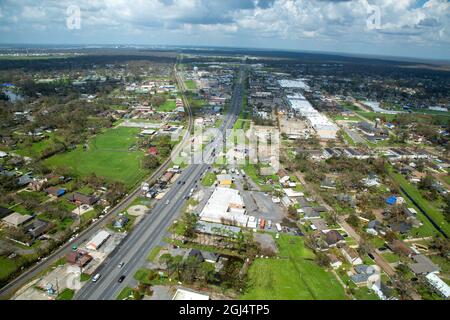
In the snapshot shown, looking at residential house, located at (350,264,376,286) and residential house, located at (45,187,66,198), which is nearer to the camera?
residential house, located at (350,264,376,286)

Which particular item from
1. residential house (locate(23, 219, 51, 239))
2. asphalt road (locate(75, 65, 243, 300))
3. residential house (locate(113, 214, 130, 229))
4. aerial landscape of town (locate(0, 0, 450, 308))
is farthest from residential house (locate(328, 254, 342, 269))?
residential house (locate(23, 219, 51, 239))

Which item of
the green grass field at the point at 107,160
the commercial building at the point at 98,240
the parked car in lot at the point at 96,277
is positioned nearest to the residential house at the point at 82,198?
the green grass field at the point at 107,160

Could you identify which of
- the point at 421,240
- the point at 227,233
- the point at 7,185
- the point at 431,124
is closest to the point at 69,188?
the point at 7,185

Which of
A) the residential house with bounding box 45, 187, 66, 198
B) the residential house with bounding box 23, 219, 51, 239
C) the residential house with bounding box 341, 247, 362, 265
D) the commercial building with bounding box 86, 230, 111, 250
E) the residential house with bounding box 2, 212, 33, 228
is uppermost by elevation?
the residential house with bounding box 45, 187, 66, 198

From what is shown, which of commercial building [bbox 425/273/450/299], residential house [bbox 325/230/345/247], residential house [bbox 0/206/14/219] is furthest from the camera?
residential house [bbox 0/206/14/219]

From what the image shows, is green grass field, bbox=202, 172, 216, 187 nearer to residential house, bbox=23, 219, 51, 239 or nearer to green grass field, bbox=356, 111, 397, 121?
residential house, bbox=23, 219, 51, 239

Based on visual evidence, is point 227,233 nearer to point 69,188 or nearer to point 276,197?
point 276,197
